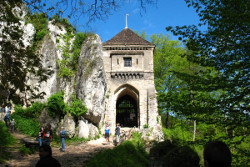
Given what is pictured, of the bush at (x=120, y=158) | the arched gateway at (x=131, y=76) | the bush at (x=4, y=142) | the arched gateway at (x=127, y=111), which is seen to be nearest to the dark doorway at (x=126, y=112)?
the arched gateway at (x=127, y=111)

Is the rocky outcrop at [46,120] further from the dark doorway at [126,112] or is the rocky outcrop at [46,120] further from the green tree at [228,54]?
the green tree at [228,54]

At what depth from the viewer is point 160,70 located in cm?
2872

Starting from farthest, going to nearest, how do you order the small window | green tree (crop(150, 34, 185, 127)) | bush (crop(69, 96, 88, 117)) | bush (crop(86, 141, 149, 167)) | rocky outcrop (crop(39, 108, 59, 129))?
green tree (crop(150, 34, 185, 127)), the small window, bush (crop(69, 96, 88, 117)), rocky outcrop (crop(39, 108, 59, 129)), bush (crop(86, 141, 149, 167))

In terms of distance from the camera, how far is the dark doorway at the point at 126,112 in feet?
78.6

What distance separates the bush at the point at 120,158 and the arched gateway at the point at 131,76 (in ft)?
25.5

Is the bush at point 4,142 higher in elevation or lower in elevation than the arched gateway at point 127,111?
lower

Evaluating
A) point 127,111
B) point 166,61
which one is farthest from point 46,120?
point 166,61

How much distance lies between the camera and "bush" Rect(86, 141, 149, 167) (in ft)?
27.9

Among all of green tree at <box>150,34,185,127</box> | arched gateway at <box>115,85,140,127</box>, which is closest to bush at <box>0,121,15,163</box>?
arched gateway at <box>115,85,140,127</box>

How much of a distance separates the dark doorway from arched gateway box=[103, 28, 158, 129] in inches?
87.9

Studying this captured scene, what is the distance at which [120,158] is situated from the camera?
9.77 meters

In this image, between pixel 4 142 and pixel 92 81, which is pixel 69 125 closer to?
pixel 92 81

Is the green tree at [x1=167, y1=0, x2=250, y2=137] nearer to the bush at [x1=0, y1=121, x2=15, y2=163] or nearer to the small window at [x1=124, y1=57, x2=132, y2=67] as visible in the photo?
the bush at [x1=0, y1=121, x2=15, y2=163]

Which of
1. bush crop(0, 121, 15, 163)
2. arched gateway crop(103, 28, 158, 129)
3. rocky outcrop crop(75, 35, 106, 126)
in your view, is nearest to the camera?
bush crop(0, 121, 15, 163)
